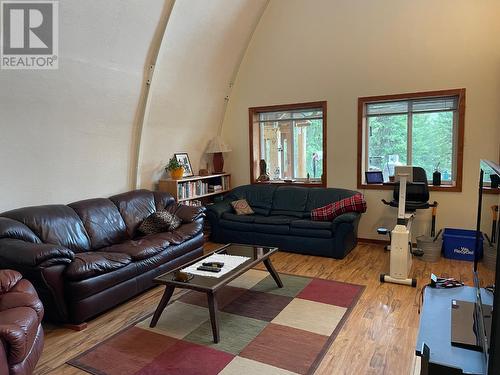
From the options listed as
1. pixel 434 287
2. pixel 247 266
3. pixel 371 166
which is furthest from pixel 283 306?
pixel 371 166

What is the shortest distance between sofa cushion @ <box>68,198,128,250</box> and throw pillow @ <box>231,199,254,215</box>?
1.79 meters

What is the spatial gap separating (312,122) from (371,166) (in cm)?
115

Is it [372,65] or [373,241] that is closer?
[372,65]

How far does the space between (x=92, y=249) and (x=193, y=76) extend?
2.79 m

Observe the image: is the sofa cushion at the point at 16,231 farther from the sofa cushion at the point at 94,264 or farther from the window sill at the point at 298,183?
the window sill at the point at 298,183

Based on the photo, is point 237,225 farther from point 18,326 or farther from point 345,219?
point 18,326

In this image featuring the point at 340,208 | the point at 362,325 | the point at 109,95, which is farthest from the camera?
the point at 340,208

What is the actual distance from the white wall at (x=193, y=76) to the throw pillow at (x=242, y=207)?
961 mm

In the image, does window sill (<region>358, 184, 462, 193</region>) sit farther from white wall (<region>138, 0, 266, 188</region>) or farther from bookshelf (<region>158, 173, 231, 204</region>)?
white wall (<region>138, 0, 266, 188</region>)

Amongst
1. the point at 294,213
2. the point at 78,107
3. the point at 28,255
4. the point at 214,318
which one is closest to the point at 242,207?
the point at 294,213

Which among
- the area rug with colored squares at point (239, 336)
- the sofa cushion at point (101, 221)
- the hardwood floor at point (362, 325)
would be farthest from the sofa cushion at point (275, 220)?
the sofa cushion at point (101, 221)

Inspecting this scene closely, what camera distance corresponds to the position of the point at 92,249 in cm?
369

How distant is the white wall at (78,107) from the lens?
3270 mm

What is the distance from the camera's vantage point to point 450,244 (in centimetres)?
445
